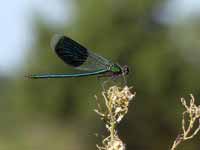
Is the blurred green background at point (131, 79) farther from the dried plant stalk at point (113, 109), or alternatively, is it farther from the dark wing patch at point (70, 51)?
the dried plant stalk at point (113, 109)

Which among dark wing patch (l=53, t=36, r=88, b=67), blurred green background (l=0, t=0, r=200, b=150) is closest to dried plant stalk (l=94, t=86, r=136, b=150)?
dark wing patch (l=53, t=36, r=88, b=67)

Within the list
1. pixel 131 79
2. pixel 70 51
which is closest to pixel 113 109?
pixel 70 51

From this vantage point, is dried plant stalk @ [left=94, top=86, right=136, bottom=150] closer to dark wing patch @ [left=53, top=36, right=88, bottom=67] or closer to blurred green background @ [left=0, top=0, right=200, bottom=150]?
dark wing patch @ [left=53, top=36, right=88, bottom=67]

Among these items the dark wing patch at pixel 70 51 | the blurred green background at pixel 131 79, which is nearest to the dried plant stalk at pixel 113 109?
the dark wing patch at pixel 70 51

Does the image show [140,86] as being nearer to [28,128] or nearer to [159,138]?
[159,138]

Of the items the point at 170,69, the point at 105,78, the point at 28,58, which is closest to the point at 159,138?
the point at 170,69

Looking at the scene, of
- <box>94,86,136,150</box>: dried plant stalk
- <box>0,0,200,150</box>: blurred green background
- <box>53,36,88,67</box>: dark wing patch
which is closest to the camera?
<box>94,86,136,150</box>: dried plant stalk

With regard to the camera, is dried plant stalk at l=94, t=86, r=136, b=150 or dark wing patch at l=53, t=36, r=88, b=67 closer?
dried plant stalk at l=94, t=86, r=136, b=150
